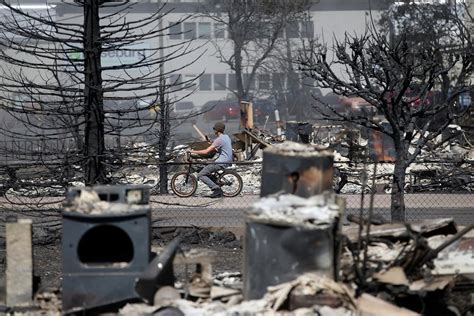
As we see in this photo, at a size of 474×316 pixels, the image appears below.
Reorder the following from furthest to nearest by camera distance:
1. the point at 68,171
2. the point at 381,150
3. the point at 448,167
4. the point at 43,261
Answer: the point at 381,150 < the point at 448,167 < the point at 68,171 < the point at 43,261

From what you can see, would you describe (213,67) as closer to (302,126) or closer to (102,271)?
(302,126)

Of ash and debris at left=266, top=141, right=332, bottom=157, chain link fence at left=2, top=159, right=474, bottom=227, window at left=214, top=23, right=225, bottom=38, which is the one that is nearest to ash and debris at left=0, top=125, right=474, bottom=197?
chain link fence at left=2, top=159, right=474, bottom=227

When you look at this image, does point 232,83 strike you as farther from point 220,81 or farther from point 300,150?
point 300,150

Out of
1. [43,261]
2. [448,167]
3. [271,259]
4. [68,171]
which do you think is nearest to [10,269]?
[271,259]

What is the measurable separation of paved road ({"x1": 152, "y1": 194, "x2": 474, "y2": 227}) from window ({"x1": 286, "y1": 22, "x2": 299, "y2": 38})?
35.3 meters

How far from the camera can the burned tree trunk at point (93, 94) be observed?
14898 mm

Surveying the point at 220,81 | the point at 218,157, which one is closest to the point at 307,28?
the point at 220,81

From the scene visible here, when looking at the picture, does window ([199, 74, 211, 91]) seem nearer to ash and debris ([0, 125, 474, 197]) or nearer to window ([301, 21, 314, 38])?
window ([301, 21, 314, 38])

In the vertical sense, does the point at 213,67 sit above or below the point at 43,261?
above

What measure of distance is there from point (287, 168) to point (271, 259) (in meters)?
0.93

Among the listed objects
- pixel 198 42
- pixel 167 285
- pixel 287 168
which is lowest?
pixel 167 285

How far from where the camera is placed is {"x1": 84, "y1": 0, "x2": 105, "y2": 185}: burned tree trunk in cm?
1490

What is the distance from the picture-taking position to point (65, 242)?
7547mm

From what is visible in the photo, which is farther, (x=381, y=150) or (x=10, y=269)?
(x=381, y=150)
